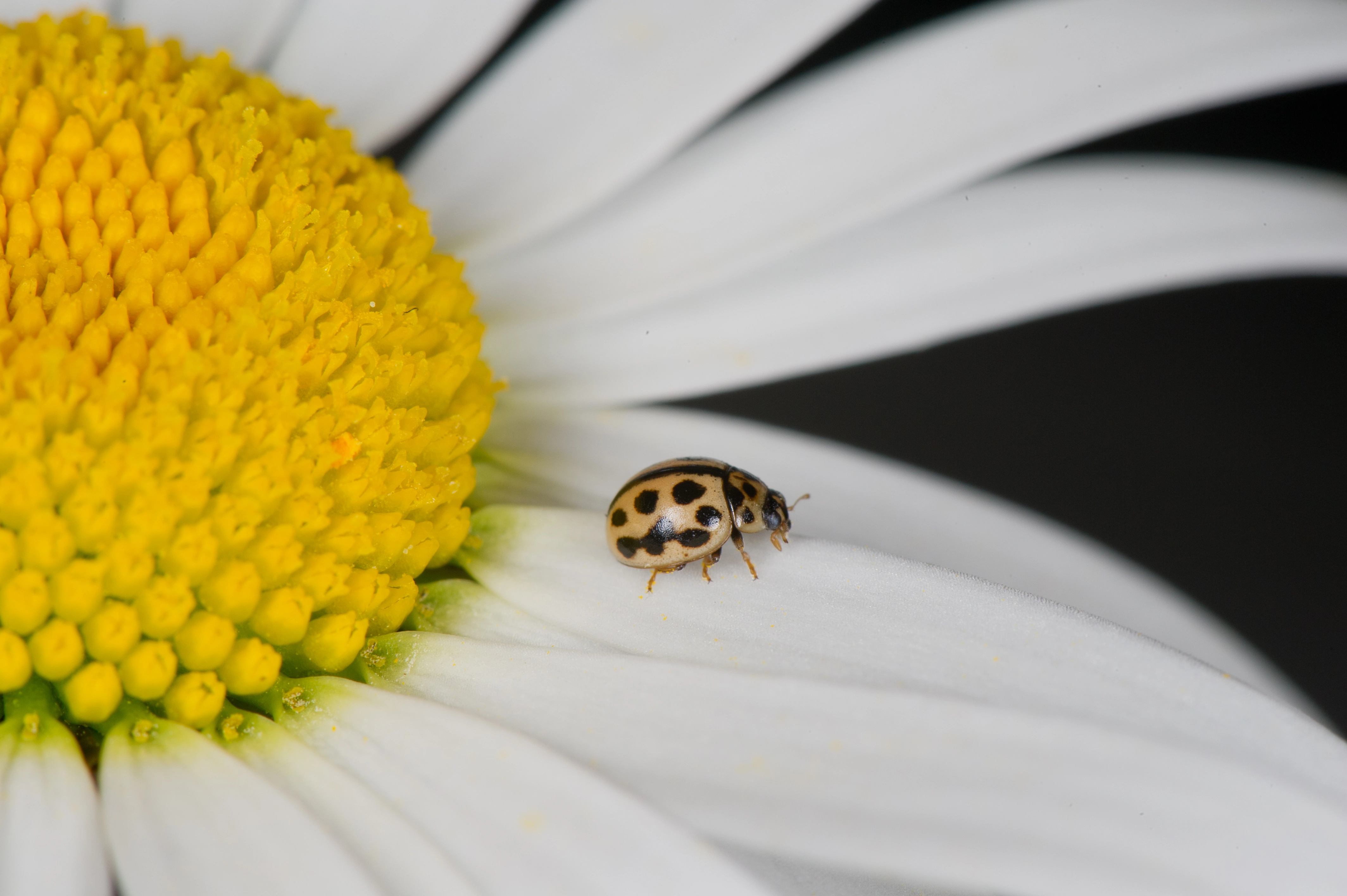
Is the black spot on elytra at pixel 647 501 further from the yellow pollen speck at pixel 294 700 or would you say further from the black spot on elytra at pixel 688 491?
the yellow pollen speck at pixel 294 700

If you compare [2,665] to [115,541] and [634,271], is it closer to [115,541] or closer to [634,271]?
[115,541]

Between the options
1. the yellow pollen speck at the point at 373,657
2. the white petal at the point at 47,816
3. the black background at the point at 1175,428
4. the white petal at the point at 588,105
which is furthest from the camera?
the black background at the point at 1175,428

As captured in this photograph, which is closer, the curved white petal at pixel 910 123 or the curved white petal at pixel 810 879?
the curved white petal at pixel 810 879

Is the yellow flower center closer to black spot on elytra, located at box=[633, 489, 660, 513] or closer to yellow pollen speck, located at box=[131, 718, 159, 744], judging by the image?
yellow pollen speck, located at box=[131, 718, 159, 744]

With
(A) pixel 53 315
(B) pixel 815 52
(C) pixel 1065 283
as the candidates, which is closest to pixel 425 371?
(A) pixel 53 315

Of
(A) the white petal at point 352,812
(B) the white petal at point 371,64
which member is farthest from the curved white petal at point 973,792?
(B) the white petal at point 371,64

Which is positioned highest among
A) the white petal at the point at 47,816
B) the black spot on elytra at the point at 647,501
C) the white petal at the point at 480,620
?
the black spot on elytra at the point at 647,501

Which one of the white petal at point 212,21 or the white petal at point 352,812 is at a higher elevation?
the white petal at point 212,21

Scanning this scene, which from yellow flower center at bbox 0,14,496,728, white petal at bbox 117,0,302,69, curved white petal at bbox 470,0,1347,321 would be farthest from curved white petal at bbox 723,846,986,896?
white petal at bbox 117,0,302,69

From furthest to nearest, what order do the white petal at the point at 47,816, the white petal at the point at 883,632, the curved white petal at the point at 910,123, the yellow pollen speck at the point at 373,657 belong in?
the curved white petal at the point at 910,123
the yellow pollen speck at the point at 373,657
the white petal at the point at 883,632
the white petal at the point at 47,816
